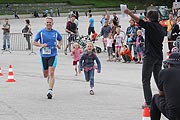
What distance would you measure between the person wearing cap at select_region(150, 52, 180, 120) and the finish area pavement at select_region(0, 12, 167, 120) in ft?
7.84

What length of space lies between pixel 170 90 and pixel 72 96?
18.0 ft

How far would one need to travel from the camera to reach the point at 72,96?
39.2 feet

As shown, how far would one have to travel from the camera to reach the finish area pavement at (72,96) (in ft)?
31.6

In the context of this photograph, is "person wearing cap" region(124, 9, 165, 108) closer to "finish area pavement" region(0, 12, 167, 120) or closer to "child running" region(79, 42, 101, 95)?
"finish area pavement" region(0, 12, 167, 120)

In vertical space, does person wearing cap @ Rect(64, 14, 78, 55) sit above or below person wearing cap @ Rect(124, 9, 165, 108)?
above

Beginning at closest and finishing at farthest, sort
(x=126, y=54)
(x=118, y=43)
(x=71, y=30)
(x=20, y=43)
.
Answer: (x=126, y=54) < (x=118, y=43) < (x=71, y=30) < (x=20, y=43)

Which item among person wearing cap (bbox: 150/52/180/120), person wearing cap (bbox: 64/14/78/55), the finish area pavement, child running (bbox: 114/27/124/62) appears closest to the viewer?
person wearing cap (bbox: 150/52/180/120)

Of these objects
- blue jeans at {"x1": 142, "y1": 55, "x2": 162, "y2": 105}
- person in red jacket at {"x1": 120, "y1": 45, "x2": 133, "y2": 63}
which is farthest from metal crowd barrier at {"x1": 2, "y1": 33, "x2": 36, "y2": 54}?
blue jeans at {"x1": 142, "y1": 55, "x2": 162, "y2": 105}

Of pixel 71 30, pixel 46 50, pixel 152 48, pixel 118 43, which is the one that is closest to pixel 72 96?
pixel 46 50

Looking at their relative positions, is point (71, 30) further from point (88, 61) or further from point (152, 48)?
point (152, 48)

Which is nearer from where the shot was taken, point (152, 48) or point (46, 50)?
point (152, 48)

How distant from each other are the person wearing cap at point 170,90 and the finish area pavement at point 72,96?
2.39 metres

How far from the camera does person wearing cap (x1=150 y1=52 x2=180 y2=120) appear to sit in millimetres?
6633

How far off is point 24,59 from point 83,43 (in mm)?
2981
